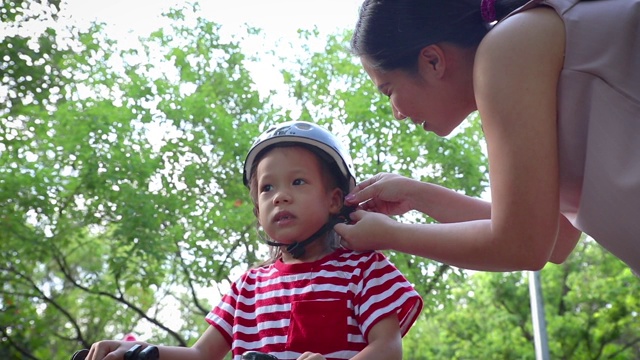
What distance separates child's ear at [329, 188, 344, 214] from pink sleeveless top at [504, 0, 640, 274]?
2.48 feet

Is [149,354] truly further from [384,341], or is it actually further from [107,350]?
[384,341]

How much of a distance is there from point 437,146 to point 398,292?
496 centimetres

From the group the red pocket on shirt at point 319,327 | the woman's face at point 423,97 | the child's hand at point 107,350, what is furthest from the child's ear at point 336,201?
the child's hand at point 107,350

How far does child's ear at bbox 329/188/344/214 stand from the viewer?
210cm

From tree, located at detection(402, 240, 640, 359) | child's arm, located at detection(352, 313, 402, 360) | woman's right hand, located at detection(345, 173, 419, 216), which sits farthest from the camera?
tree, located at detection(402, 240, 640, 359)

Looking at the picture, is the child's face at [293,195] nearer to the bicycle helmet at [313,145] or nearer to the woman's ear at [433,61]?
the bicycle helmet at [313,145]

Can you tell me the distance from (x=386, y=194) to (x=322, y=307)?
0.33 m

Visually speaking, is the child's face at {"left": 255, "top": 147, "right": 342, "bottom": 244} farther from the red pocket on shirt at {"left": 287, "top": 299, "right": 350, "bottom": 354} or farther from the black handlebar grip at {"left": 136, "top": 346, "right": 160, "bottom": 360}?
the black handlebar grip at {"left": 136, "top": 346, "right": 160, "bottom": 360}

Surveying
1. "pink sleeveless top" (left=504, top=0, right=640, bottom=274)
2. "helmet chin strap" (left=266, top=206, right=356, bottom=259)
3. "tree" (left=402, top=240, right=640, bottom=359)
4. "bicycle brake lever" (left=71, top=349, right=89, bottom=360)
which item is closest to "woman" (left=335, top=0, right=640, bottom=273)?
"pink sleeveless top" (left=504, top=0, right=640, bottom=274)

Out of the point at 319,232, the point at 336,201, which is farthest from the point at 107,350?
the point at 336,201

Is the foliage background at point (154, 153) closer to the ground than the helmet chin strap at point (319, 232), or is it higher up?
higher up

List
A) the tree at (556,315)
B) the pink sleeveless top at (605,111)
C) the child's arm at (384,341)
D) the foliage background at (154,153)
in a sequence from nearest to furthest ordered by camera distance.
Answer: the pink sleeveless top at (605,111) → the child's arm at (384,341) → the foliage background at (154,153) → the tree at (556,315)

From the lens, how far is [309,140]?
6.84 feet

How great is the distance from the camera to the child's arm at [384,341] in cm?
177
